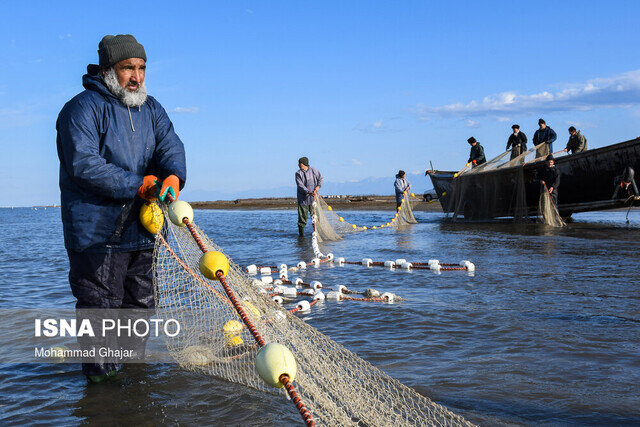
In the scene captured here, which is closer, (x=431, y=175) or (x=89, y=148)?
(x=89, y=148)

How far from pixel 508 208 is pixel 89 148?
17040 mm

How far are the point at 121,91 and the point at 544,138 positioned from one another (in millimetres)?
16454

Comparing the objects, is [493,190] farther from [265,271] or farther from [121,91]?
[121,91]

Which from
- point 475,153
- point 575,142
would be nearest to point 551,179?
point 575,142

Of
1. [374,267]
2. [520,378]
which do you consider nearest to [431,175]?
[374,267]

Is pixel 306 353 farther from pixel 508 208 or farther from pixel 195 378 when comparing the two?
pixel 508 208

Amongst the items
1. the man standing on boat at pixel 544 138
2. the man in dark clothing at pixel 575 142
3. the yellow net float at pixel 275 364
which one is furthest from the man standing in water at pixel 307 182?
the yellow net float at pixel 275 364

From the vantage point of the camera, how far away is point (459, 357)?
3891 mm

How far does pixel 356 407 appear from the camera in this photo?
9.48 feet

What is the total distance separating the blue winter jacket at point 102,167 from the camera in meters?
3.06

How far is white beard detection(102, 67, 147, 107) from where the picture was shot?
3277mm

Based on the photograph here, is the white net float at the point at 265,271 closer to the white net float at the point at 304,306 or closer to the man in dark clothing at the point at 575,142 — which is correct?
the white net float at the point at 304,306

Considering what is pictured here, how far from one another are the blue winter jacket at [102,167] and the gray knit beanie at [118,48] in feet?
0.57

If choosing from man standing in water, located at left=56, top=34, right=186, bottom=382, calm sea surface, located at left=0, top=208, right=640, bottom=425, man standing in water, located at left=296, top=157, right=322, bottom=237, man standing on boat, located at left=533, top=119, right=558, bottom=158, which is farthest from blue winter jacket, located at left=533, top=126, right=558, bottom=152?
man standing in water, located at left=56, top=34, right=186, bottom=382
